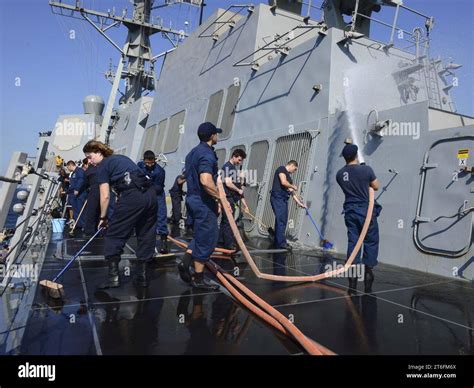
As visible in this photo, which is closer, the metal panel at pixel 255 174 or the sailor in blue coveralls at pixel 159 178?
the sailor in blue coveralls at pixel 159 178

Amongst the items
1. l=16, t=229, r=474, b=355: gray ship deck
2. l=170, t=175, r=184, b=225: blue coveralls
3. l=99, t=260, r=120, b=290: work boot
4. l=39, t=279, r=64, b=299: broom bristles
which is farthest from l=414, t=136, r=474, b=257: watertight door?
l=170, t=175, r=184, b=225: blue coveralls

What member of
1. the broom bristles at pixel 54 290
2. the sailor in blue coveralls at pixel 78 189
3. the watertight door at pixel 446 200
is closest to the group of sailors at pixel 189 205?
the broom bristles at pixel 54 290

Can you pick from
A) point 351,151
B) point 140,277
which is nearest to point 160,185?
point 140,277

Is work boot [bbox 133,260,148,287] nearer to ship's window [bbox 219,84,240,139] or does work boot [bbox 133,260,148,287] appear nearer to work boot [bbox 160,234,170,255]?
work boot [bbox 160,234,170,255]

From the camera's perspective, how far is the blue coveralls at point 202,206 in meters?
4.06

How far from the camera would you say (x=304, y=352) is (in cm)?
255

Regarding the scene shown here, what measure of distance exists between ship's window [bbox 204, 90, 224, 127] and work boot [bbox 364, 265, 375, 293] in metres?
6.71

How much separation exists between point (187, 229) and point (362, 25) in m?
6.77

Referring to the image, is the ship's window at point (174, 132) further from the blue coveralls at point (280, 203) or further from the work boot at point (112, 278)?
the work boot at point (112, 278)

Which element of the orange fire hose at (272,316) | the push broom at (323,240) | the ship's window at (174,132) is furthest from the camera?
the ship's window at (174,132)
